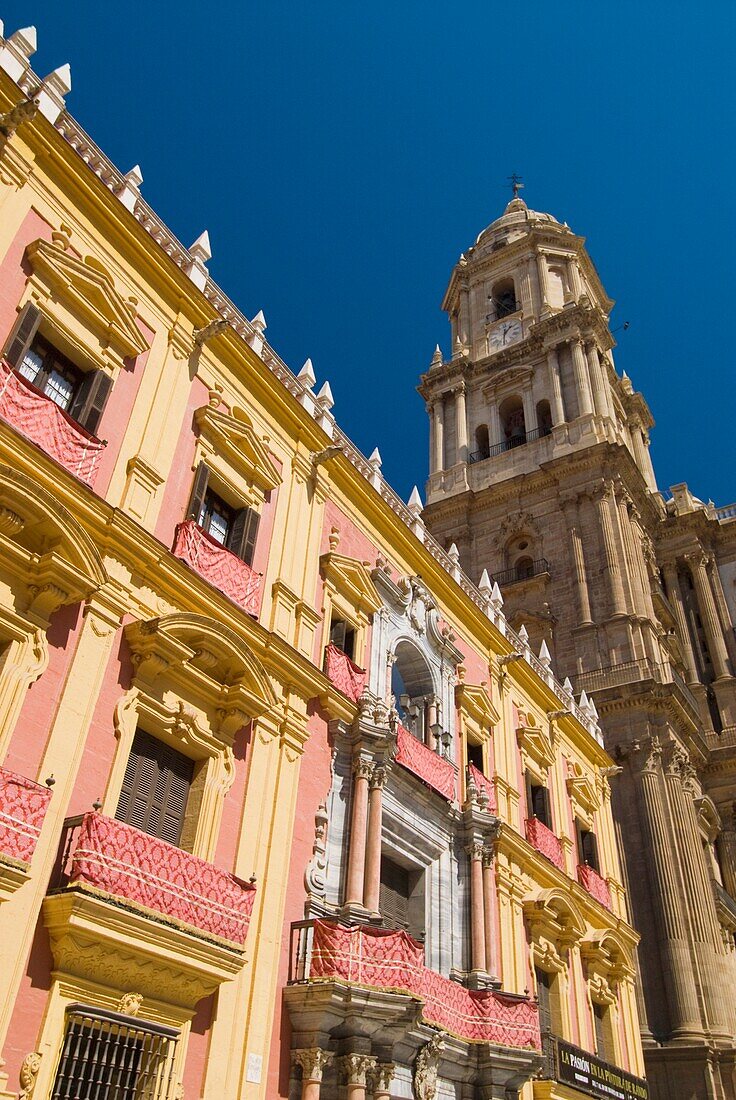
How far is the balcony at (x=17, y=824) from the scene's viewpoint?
9.52 metres

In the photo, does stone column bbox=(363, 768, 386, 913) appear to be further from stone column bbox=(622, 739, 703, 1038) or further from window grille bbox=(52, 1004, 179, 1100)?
stone column bbox=(622, 739, 703, 1038)

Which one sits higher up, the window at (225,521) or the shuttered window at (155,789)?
the window at (225,521)

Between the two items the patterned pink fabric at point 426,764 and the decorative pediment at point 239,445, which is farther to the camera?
the patterned pink fabric at point 426,764

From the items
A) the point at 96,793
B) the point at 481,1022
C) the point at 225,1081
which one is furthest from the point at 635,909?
the point at 96,793

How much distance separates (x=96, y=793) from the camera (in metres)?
11.6

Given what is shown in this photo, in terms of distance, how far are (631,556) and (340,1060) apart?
1050 inches

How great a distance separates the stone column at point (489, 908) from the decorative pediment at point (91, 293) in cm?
1180

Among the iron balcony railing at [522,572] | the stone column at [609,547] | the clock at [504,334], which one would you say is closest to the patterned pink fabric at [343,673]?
the stone column at [609,547]

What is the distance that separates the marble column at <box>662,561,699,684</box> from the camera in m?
43.1

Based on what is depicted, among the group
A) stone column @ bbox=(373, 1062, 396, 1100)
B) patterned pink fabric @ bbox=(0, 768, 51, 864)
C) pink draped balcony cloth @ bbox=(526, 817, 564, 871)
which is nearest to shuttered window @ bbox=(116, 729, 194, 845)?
patterned pink fabric @ bbox=(0, 768, 51, 864)

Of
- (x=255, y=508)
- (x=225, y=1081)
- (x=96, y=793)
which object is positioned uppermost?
(x=255, y=508)

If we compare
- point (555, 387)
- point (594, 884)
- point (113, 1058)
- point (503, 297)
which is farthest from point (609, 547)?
point (113, 1058)

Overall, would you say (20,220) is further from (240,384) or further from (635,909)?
(635,909)

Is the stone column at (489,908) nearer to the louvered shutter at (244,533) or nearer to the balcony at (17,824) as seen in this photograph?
the louvered shutter at (244,533)
